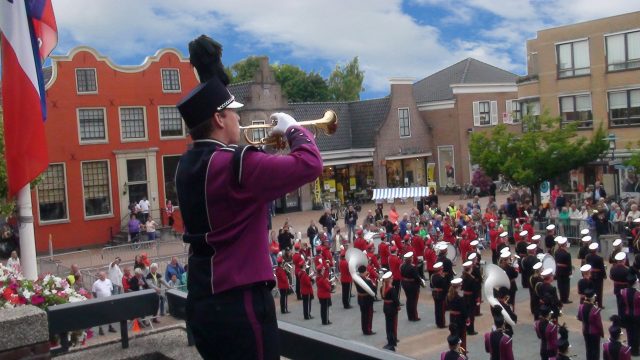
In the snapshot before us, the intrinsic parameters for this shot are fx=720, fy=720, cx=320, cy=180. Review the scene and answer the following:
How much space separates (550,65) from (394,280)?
65.9ft

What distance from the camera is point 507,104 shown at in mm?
45844

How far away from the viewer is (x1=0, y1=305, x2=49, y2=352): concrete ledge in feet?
12.1

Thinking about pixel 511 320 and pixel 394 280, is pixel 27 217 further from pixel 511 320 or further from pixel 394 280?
pixel 394 280

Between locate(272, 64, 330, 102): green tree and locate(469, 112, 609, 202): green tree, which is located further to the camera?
locate(272, 64, 330, 102): green tree

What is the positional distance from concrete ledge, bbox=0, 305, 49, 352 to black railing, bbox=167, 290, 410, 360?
139 centimetres

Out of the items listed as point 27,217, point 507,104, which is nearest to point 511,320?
point 27,217

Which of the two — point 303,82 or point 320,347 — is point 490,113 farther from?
point 320,347

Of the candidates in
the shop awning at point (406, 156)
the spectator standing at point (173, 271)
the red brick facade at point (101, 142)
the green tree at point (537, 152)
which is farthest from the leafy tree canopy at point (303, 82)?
the spectator standing at point (173, 271)

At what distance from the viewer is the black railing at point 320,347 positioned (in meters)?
2.62

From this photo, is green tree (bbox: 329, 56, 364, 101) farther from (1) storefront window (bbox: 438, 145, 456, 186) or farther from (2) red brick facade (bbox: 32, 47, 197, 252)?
(2) red brick facade (bbox: 32, 47, 197, 252)

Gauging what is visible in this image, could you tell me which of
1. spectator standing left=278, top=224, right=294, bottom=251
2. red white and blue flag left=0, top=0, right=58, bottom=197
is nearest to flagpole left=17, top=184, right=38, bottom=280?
red white and blue flag left=0, top=0, right=58, bottom=197

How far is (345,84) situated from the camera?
71.4 meters

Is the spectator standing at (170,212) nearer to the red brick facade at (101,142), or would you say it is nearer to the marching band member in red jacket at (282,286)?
the red brick facade at (101,142)

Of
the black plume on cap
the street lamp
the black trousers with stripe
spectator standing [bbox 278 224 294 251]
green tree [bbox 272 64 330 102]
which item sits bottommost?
spectator standing [bbox 278 224 294 251]
